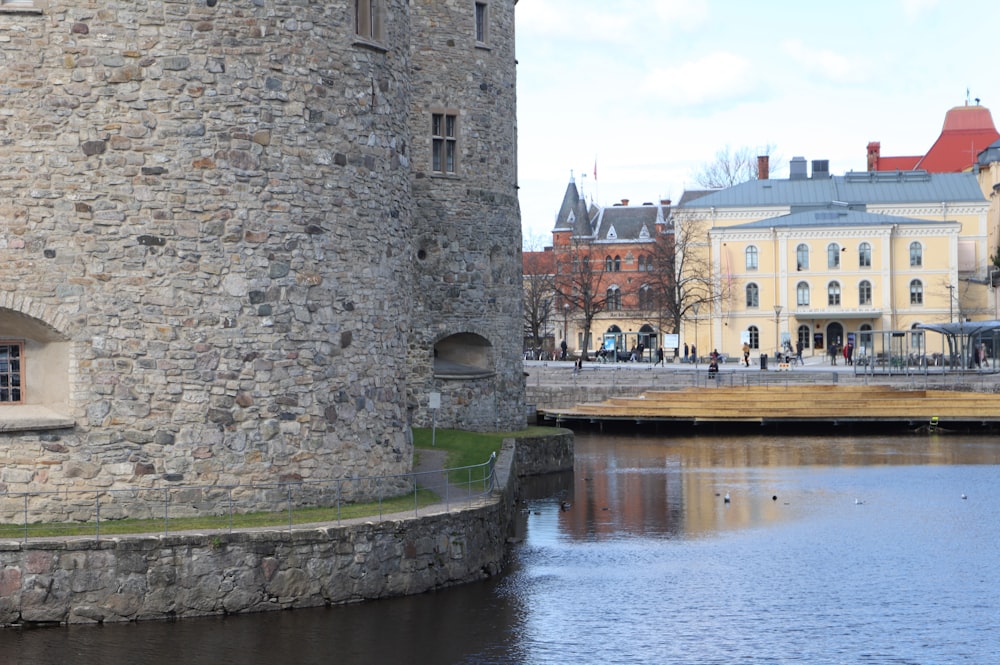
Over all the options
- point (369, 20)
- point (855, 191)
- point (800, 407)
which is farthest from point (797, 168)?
point (369, 20)

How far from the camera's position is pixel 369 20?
18984 mm

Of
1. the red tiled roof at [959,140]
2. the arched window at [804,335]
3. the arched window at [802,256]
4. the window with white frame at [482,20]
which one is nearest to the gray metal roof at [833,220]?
the arched window at [802,256]

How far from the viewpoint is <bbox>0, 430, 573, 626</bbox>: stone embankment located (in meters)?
15.1

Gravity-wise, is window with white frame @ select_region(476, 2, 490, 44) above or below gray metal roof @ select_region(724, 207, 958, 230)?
below

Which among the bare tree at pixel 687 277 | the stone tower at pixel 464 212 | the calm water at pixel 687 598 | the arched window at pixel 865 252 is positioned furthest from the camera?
the arched window at pixel 865 252

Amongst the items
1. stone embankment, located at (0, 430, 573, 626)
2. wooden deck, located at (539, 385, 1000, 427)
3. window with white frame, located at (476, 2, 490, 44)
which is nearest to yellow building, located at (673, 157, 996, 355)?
wooden deck, located at (539, 385, 1000, 427)

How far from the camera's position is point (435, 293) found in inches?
1209

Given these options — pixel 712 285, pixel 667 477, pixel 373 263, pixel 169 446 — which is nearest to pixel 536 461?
pixel 667 477

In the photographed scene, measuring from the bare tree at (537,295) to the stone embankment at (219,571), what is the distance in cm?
6118

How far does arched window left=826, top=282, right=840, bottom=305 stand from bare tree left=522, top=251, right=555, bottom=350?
16.6 m

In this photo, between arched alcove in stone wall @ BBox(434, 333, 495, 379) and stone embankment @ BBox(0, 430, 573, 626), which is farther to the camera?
arched alcove in stone wall @ BBox(434, 333, 495, 379)

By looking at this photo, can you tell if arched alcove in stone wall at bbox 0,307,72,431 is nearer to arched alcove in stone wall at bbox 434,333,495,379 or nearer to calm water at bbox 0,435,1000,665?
calm water at bbox 0,435,1000,665

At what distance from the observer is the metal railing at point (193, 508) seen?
53.1 ft

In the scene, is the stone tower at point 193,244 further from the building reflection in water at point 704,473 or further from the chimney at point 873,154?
the chimney at point 873,154
